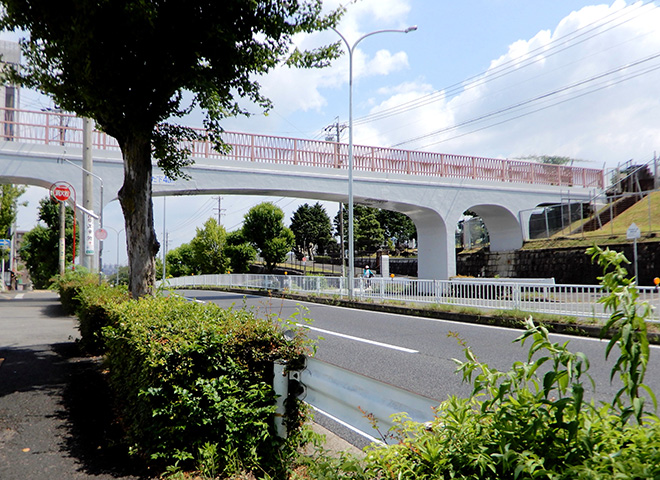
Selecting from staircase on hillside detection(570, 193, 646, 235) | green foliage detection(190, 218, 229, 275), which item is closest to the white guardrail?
staircase on hillside detection(570, 193, 646, 235)

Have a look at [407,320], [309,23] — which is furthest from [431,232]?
[309,23]

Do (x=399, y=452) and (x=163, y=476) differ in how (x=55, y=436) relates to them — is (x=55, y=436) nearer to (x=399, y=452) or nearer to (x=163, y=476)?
(x=163, y=476)

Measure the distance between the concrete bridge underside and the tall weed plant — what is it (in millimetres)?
20008

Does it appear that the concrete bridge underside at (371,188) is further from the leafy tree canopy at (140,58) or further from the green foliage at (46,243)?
the green foliage at (46,243)

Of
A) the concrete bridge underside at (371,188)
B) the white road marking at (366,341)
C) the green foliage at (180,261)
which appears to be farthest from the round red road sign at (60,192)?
the green foliage at (180,261)

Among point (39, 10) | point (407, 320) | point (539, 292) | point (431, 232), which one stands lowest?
point (407, 320)

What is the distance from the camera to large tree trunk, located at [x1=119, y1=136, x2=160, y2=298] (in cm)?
755

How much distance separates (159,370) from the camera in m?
3.29

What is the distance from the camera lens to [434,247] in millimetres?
27172

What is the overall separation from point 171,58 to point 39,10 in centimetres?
201

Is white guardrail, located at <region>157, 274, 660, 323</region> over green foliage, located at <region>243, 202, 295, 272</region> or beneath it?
beneath

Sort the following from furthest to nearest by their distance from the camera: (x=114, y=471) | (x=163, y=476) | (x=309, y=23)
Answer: (x=309, y=23) → (x=114, y=471) → (x=163, y=476)

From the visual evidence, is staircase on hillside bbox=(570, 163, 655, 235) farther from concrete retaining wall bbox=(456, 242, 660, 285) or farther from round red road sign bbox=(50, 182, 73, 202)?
round red road sign bbox=(50, 182, 73, 202)

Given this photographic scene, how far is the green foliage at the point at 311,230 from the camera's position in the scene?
76.1 m
